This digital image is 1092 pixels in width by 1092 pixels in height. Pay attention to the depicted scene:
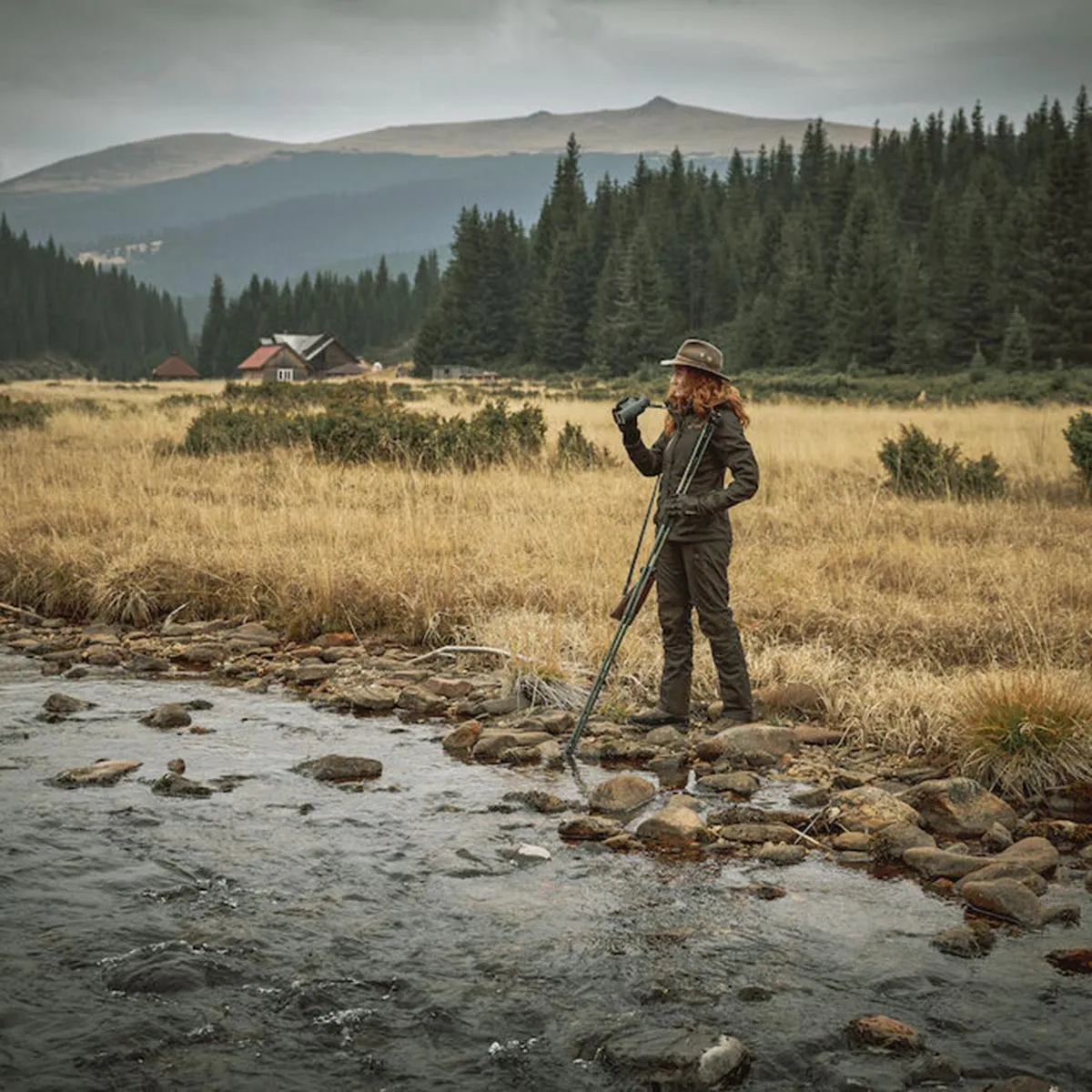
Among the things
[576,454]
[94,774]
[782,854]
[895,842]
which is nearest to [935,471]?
[576,454]

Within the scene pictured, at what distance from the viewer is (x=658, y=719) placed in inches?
319

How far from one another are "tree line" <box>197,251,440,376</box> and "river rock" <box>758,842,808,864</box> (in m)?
126

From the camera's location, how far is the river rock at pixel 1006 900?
5250mm

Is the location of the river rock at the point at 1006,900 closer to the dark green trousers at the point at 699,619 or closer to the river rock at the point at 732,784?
the river rock at the point at 732,784

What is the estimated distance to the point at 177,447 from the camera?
20.4m

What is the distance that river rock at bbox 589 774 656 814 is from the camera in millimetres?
6660

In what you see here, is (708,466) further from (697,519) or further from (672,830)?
(672,830)

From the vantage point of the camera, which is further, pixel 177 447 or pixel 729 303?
pixel 729 303

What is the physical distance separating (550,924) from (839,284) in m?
64.0

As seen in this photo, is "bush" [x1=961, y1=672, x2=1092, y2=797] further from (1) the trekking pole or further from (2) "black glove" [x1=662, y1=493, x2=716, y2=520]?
(1) the trekking pole

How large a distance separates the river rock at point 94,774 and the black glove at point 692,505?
3.52 metres

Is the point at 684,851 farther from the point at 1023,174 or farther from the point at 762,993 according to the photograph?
the point at 1023,174

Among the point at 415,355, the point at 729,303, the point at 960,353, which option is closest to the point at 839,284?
the point at 960,353

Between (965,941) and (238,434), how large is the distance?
1720 cm
